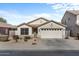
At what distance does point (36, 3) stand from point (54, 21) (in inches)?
30.3

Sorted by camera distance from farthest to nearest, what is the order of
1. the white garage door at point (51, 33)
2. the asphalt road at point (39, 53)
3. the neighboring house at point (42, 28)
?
1. the white garage door at point (51, 33)
2. the neighboring house at point (42, 28)
3. the asphalt road at point (39, 53)

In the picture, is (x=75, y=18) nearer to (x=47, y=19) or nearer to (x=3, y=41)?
(x=47, y=19)

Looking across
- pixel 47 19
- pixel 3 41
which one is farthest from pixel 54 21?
pixel 3 41

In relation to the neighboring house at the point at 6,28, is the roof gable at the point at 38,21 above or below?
above

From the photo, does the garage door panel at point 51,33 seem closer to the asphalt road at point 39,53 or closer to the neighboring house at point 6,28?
the asphalt road at point 39,53

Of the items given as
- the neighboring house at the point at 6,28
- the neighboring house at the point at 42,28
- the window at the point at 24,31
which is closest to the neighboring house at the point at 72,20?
the neighboring house at the point at 42,28

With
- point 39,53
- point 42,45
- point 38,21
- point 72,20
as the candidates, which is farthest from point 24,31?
point 72,20

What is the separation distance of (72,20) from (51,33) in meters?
0.79

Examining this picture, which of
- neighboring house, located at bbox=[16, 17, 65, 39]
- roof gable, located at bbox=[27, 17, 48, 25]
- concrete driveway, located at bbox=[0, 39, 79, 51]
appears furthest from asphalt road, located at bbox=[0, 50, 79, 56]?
roof gable, located at bbox=[27, 17, 48, 25]

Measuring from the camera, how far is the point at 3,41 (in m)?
20.7

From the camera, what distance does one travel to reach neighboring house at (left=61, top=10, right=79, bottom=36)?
20.6 m

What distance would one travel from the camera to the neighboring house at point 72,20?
2056cm

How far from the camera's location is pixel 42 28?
67.9 feet

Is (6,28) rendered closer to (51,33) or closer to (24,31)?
(24,31)
